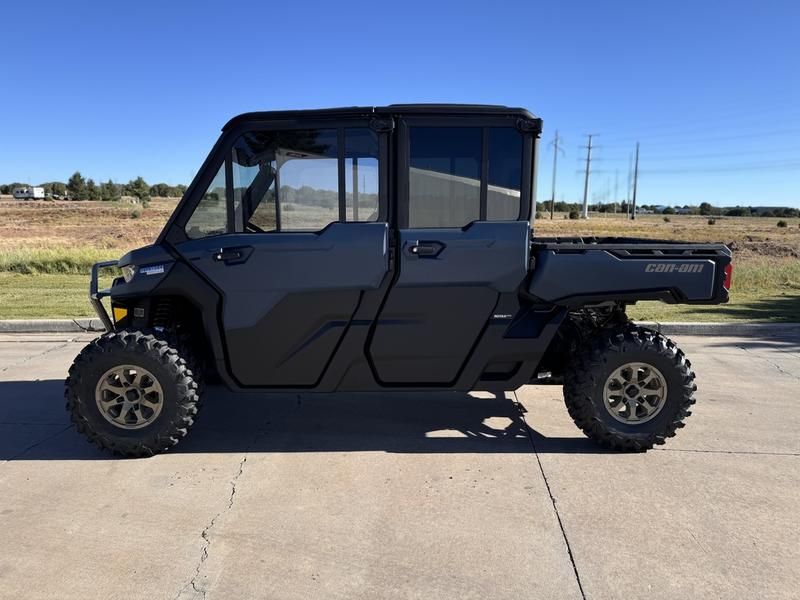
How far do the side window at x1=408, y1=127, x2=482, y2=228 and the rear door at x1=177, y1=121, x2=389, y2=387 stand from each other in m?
0.25

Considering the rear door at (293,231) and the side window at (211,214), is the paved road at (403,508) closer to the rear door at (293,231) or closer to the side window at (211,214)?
the rear door at (293,231)

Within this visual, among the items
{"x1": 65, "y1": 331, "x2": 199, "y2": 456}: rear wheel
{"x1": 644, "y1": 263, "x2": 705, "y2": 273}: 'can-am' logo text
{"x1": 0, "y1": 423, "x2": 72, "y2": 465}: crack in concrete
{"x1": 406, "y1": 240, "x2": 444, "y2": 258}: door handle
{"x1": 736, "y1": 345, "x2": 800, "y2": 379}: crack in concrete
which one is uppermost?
{"x1": 406, "y1": 240, "x2": 444, "y2": 258}: door handle

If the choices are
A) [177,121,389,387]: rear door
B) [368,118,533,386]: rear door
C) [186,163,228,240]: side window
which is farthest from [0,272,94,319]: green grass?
[368,118,533,386]: rear door

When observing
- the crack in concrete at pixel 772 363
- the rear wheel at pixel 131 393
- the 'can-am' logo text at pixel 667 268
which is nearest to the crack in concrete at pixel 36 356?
the rear wheel at pixel 131 393

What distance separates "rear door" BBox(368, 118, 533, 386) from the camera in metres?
3.79

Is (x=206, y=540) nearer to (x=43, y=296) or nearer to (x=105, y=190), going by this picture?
→ (x=43, y=296)

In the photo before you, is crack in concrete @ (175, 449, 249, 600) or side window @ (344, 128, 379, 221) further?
side window @ (344, 128, 379, 221)

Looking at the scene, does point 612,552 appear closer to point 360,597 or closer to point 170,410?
point 360,597

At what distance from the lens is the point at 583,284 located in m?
3.88

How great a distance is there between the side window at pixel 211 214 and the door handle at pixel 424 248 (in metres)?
1.26

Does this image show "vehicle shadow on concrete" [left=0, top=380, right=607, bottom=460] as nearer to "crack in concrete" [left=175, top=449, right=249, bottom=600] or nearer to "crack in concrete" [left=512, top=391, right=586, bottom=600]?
"crack in concrete" [left=512, top=391, right=586, bottom=600]

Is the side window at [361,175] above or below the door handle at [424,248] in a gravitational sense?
above

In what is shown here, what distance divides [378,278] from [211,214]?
1.21 m

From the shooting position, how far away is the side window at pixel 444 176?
3.80 meters
